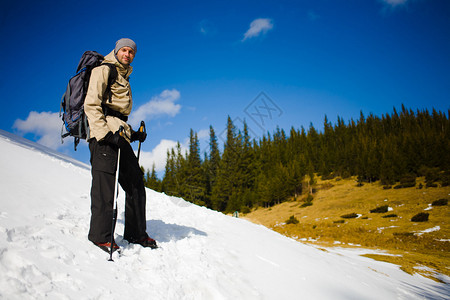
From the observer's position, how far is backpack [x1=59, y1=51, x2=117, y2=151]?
122 inches

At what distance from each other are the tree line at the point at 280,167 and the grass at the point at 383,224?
3.40 meters

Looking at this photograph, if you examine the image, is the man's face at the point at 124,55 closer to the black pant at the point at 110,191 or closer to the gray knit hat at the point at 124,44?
the gray knit hat at the point at 124,44

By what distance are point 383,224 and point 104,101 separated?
29.4 m

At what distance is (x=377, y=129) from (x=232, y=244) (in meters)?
96.3

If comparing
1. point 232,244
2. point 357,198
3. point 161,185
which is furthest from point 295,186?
point 232,244

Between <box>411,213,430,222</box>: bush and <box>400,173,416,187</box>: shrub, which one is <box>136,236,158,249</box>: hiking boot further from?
<box>400,173,416,187</box>: shrub

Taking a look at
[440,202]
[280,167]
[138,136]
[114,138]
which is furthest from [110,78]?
[280,167]

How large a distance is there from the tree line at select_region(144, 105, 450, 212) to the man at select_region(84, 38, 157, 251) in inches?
1390

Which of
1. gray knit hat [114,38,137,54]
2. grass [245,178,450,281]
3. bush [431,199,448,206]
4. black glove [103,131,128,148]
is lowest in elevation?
grass [245,178,450,281]

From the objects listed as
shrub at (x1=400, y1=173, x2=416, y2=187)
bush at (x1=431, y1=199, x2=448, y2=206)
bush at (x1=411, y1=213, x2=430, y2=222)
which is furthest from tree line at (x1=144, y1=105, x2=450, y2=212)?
bush at (x1=411, y1=213, x2=430, y2=222)

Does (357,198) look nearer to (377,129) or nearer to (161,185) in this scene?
(161,185)

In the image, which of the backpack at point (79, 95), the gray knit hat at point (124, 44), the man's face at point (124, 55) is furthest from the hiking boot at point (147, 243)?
the gray knit hat at point (124, 44)

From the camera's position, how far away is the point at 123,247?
329cm

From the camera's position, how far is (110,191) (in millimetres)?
3141
